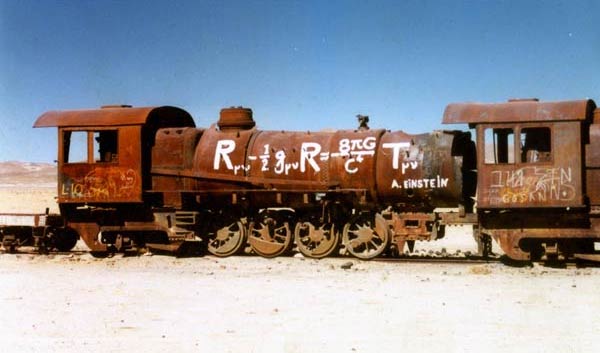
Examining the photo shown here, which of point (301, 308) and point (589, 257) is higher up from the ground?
point (589, 257)

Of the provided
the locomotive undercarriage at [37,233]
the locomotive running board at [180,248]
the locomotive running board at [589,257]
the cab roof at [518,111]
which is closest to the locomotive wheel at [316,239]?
the locomotive running board at [180,248]

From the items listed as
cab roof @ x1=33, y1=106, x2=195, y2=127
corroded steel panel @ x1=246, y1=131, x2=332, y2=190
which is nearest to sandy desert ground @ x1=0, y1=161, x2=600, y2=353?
corroded steel panel @ x1=246, y1=131, x2=332, y2=190

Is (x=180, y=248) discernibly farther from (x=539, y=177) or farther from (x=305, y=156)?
(x=539, y=177)

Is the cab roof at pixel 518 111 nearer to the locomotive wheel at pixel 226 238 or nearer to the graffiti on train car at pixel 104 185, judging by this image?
the locomotive wheel at pixel 226 238

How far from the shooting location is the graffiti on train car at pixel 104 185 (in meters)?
18.2

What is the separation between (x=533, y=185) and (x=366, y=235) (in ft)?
12.9

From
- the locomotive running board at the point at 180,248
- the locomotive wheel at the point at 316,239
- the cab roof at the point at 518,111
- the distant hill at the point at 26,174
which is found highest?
the distant hill at the point at 26,174

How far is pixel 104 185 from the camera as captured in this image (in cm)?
1839

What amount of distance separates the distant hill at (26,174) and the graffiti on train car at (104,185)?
268 ft

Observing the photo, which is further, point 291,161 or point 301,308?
point 291,161

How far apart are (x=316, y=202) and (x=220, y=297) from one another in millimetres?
5861

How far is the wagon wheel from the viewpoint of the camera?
17484 millimetres

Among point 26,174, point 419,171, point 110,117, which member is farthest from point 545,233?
point 26,174

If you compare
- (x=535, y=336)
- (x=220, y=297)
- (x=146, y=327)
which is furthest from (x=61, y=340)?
(x=535, y=336)
